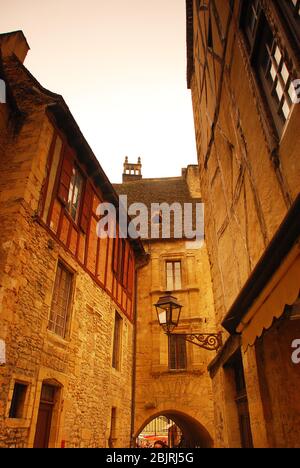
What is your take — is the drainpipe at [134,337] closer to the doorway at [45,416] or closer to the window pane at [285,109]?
the doorway at [45,416]

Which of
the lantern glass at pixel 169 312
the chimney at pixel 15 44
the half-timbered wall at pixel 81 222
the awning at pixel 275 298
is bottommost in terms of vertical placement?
the awning at pixel 275 298

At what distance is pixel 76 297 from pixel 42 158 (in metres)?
3.17

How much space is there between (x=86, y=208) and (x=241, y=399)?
233 inches

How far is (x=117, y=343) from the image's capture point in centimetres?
1042

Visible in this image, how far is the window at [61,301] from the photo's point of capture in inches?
262

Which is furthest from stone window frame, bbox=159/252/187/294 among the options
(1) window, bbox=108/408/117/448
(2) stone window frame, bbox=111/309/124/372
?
(1) window, bbox=108/408/117/448

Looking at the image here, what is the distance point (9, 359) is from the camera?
4895 mm

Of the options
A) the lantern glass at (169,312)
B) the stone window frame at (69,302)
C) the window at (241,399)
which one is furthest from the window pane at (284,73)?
the stone window frame at (69,302)

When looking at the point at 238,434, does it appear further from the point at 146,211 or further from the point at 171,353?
the point at 146,211

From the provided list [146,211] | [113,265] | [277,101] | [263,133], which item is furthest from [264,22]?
[146,211]

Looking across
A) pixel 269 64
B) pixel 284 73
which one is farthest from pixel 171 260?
pixel 284 73

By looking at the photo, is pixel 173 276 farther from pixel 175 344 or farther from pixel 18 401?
pixel 18 401

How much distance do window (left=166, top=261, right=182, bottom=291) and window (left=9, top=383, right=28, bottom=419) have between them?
806cm

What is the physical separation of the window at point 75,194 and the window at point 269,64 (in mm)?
5387
